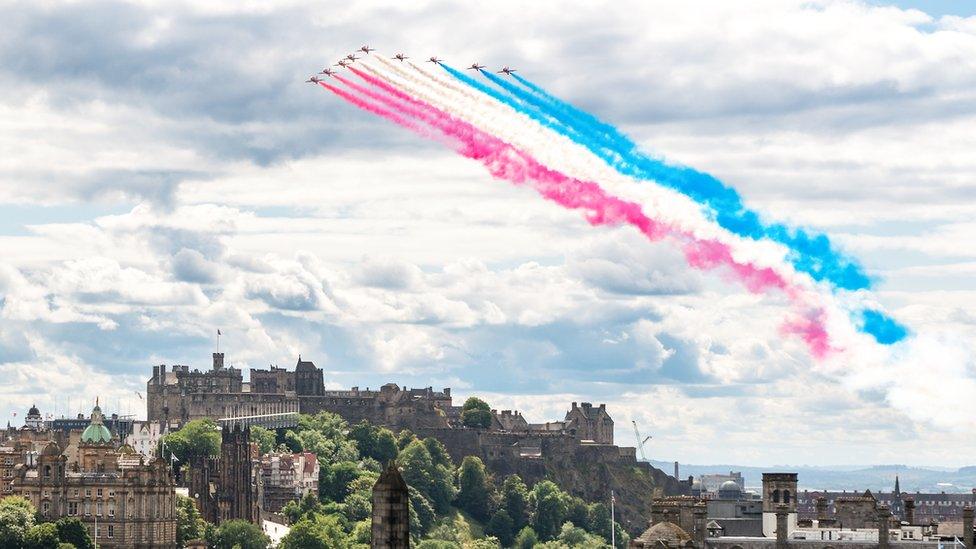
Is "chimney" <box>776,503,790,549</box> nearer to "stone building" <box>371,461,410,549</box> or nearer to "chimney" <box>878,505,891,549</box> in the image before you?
"chimney" <box>878,505,891,549</box>

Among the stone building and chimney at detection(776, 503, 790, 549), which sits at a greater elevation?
the stone building

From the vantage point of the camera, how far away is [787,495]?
198 meters

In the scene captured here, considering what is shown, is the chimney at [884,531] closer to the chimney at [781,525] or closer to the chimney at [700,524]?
the chimney at [781,525]

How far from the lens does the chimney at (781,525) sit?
18850 centimetres

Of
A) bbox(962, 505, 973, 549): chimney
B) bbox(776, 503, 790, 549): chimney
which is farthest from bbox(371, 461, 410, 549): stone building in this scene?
bbox(962, 505, 973, 549): chimney

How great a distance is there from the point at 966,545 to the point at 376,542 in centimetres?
11044

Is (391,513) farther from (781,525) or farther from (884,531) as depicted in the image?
(781,525)

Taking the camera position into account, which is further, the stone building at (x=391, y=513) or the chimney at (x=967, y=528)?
the chimney at (x=967, y=528)

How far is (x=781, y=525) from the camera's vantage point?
19062cm

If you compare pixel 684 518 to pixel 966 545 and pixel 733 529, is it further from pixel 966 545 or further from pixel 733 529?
pixel 966 545

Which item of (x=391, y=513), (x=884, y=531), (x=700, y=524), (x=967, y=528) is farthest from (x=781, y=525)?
(x=391, y=513)

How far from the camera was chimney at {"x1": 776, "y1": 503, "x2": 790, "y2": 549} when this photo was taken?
188m

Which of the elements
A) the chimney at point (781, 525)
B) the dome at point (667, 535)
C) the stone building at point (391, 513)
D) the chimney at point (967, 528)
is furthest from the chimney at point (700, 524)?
the stone building at point (391, 513)

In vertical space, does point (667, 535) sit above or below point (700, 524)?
below
